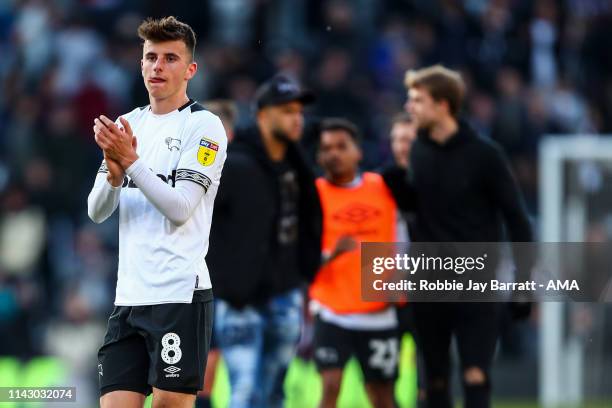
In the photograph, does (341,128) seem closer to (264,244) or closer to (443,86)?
(443,86)

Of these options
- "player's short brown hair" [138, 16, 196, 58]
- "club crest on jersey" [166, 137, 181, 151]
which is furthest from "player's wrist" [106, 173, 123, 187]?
"player's short brown hair" [138, 16, 196, 58]

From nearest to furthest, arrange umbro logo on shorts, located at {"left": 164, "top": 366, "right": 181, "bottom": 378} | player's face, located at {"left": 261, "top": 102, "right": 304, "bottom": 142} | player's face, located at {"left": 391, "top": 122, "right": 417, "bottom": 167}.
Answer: umbro logo on shorts, located at {"left": 164, "top": 366, "right": 181, "bottom": 378}, player's face, located at {"left": 261, "top": 102, "right": 304, "bottom": 142}, player's face, located at {"left": 391, "top": 122, "right": 417, "bottom": 167}

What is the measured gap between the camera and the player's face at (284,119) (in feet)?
26.9

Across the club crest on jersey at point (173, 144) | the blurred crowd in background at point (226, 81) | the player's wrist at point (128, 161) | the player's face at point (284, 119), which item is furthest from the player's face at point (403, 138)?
the blurred crowd in background at point (226, 81)

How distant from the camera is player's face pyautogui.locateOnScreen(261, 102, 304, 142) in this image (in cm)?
820

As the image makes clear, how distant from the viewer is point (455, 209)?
309 inches

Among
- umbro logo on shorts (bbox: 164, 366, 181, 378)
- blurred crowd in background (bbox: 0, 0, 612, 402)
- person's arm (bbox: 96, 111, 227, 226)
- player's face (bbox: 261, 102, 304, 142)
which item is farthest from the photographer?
blurred crowd in background (bbox: 0, 0, 612, 402)

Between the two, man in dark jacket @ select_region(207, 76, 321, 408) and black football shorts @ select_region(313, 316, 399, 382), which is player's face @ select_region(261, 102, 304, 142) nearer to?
man in dark jacket @ select_region(207, 76, 321, 408)

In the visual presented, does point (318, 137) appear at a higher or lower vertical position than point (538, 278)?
higher

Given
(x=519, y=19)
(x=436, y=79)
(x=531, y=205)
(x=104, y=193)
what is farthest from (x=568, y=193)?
(x=104, y=193)

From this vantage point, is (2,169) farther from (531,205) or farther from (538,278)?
(538,278)

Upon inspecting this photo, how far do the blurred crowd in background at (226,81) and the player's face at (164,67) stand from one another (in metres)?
7.21

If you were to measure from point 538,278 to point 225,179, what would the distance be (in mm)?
1963

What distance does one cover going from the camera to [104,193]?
17.3 ft
